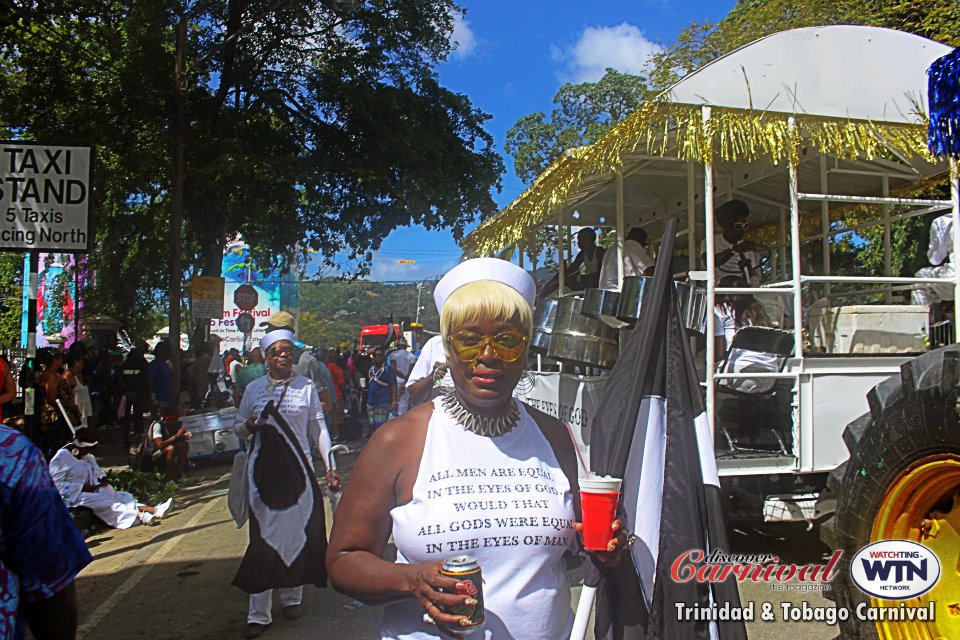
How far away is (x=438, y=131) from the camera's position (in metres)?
16.2

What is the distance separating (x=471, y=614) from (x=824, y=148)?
441cm

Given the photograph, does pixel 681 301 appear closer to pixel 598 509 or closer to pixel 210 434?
pixel 598 509

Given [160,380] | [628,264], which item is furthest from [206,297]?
[628,264]

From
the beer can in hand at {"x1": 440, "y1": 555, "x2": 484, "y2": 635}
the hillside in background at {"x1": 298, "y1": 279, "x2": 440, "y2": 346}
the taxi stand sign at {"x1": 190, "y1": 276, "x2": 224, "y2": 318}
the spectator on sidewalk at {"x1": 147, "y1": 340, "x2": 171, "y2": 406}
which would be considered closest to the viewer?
the beer can in hand at {"x1": 440, "y1": 555, "x2": 484, "y2": 635}

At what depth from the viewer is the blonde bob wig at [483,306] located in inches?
89.0

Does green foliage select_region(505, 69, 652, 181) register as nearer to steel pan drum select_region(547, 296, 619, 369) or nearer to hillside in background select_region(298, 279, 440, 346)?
steel pan drum select_region(547, 296, 619, 369)

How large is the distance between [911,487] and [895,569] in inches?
15.0

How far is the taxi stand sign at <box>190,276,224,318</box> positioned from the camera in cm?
1494

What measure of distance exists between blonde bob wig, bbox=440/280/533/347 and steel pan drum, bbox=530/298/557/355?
165 inches

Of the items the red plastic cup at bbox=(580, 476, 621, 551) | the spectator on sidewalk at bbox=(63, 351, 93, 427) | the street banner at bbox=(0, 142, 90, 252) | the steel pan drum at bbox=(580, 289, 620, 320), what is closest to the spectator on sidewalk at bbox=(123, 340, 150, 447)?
the spectator on sidewalk at bbox=(63, 351, 93, 427)

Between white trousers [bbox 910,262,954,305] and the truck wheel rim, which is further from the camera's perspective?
white trousers [bbox 910,262,954,305]

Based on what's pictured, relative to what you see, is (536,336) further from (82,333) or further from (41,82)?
(82,333)

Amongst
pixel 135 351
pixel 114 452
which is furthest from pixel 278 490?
pixel 135 351

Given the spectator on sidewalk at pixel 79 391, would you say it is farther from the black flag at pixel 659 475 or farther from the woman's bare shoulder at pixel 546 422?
the woman's bare shoulder at pixel 546 422
